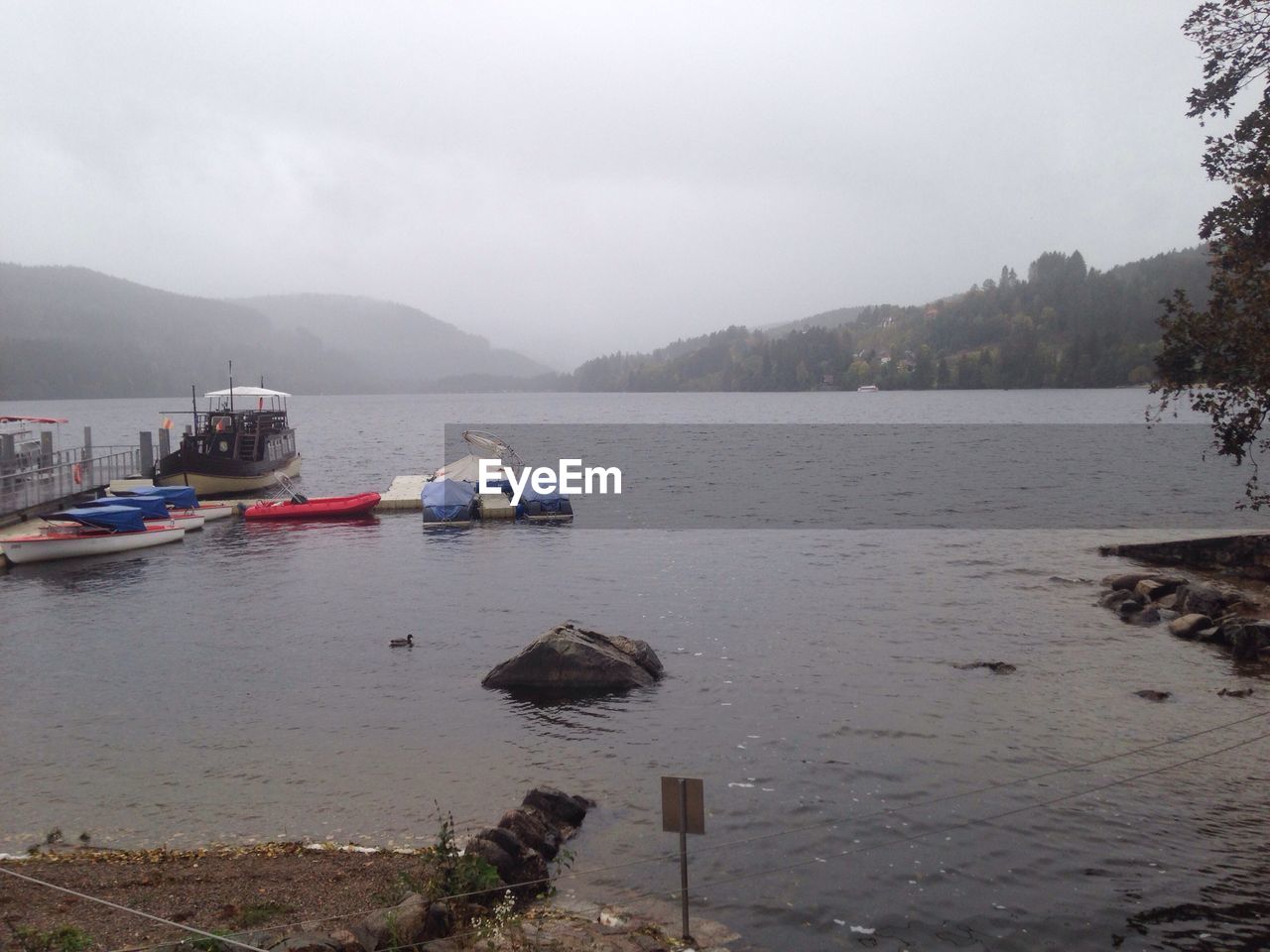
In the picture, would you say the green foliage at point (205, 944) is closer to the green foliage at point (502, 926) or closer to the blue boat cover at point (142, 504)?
the green foliage at point (502, 926)

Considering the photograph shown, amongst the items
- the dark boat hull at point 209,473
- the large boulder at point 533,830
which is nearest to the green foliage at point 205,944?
the large boulder at point 533,830

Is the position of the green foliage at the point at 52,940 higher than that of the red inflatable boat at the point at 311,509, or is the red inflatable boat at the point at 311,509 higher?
the red inflatable boat at the point at 311,509

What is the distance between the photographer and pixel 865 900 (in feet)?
38.5

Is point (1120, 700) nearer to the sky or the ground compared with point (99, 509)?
nearer to the ground

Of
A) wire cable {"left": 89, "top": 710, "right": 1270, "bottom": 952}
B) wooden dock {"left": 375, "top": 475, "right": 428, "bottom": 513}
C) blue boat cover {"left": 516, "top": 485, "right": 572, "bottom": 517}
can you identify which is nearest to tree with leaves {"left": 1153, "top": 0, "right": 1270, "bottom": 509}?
wire cable {"left": 89, "top": 710, "right": 1270, "bottom": 952}

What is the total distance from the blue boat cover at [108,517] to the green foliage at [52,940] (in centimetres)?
3492

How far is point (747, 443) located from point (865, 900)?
11251 centimetres

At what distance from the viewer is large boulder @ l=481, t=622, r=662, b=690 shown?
20.8 metres

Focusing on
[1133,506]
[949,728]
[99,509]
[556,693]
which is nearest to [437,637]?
[556,693]

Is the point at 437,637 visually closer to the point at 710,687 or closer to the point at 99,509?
the point at 710,687

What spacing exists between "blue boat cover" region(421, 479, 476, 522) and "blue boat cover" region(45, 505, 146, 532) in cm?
1394

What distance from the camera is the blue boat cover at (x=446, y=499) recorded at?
49938 mm

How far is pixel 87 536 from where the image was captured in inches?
1571

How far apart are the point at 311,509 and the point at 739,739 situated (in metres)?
41.3
